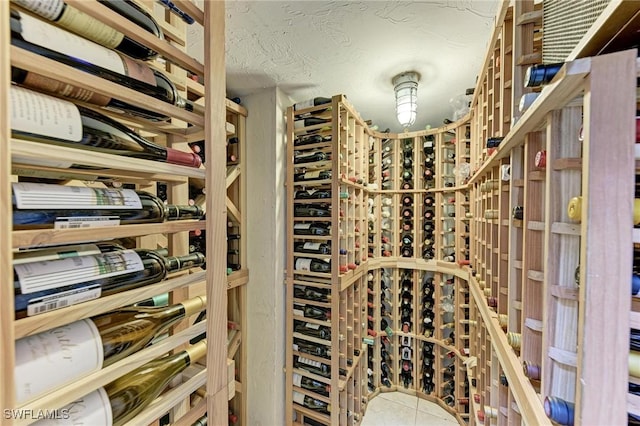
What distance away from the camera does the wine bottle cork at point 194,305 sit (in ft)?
1.69

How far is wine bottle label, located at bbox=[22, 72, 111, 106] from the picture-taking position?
1.10 ft

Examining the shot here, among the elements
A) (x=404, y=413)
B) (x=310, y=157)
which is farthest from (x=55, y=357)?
(x=404, y=413)

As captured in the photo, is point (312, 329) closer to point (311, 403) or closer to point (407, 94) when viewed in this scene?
point (311, 403)

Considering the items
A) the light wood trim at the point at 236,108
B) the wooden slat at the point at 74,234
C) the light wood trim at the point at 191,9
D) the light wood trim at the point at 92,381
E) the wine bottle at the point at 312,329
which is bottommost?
the wine bottle at the point at 312,329

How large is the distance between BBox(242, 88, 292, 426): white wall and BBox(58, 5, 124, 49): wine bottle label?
123 centimetres

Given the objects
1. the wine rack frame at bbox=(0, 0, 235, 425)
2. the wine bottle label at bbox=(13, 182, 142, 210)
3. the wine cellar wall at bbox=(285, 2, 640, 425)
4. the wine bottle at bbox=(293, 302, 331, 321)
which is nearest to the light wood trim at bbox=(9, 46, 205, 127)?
the wine rack frame at bbox=(0, 0, 235, 425)

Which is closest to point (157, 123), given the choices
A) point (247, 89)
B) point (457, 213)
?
point (247, 89)

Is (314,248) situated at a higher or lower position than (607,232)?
lower

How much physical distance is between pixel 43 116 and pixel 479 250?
163cm

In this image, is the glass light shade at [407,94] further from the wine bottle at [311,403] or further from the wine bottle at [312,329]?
the wine bottle at [311,403]

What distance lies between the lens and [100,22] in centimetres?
38

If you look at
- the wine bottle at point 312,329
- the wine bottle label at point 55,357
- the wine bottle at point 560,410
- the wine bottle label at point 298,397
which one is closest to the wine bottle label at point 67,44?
the wine bottle label at point 55,357

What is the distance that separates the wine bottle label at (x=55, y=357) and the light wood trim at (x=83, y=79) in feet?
1.04

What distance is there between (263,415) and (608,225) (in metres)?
1.93
